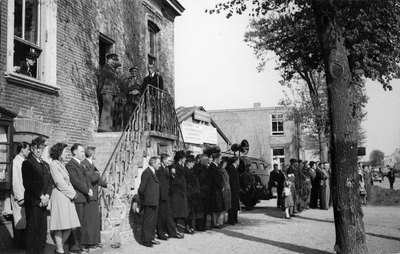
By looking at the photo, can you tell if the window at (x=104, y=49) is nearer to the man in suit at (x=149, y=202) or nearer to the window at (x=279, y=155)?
the man in suit at (x=149, y=202)

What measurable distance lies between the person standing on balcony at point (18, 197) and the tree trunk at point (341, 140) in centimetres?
557

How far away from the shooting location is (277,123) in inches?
1713

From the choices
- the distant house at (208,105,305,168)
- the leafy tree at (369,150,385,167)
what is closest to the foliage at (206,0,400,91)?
the distant house at (208,105,305,168)

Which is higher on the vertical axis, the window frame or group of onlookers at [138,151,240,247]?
the window frame

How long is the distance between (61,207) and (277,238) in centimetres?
505

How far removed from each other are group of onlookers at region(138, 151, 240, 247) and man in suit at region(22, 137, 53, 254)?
255 centimetres

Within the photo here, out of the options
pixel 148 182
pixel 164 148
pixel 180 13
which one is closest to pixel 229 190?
pixel 164 148

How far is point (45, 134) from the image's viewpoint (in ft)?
31.9

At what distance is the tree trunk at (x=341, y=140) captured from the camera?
25.3 ft

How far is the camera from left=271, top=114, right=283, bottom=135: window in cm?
4322

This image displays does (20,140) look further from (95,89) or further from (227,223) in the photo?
(227,223)

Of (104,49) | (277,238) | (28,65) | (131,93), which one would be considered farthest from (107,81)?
(277,238)

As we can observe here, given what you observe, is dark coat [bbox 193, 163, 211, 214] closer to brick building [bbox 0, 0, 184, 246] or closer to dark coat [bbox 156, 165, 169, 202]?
dark coat [bbox 156, 165, 169, 202]

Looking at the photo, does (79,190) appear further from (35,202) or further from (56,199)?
(35,202)
